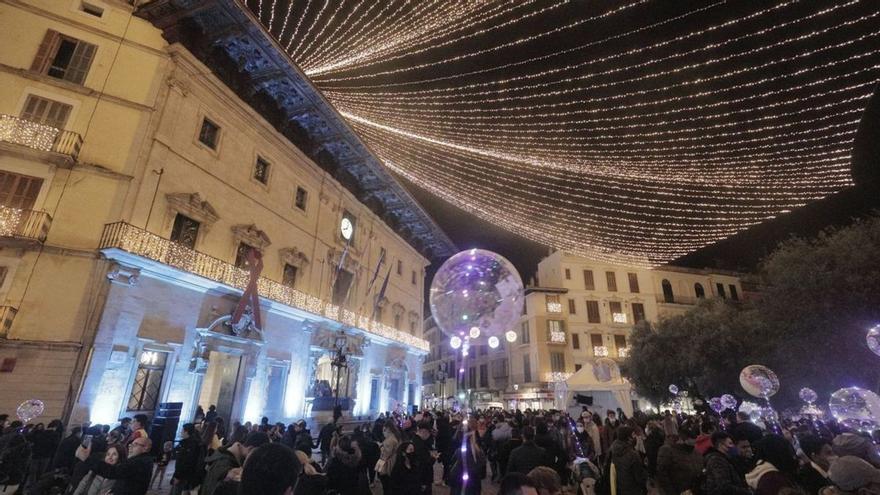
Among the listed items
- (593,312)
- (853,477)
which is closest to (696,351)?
(593,312)

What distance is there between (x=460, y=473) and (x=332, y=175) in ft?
59.3

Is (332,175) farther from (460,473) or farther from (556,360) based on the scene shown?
(556,360)

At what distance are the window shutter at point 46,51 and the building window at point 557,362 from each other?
111ft

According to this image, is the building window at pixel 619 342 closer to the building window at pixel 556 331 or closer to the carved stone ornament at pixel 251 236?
the building window at pixel 556 331

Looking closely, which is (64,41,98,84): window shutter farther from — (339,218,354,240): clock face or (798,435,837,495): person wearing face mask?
(798,435,837,495): person wearing face mask

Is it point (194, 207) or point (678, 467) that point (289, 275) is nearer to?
point (194, 207)

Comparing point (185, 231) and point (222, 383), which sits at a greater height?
point (185, 231)

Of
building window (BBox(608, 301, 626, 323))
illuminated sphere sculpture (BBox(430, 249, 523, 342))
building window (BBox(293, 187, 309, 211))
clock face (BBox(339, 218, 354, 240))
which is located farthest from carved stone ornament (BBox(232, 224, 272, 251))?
building window (BBox(608, 301, 626, 323))

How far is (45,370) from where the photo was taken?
10.0 metres

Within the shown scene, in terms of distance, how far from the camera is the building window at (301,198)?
19.4m

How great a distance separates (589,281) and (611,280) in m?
2.04

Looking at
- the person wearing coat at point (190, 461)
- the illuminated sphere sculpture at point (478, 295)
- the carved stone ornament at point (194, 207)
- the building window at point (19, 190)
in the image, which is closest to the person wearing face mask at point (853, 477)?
the illuminated sphere sculpture at point (478, 295)

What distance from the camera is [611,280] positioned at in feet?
122

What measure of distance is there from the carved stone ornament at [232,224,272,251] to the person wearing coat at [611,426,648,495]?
1454cm
